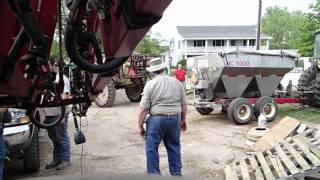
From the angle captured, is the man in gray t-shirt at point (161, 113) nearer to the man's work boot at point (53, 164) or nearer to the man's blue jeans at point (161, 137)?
the man's blue jeans at point (161, 137)

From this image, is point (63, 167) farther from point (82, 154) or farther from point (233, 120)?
point (233, 120)

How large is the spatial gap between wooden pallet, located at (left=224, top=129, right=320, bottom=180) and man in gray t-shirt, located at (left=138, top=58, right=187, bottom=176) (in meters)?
1.07

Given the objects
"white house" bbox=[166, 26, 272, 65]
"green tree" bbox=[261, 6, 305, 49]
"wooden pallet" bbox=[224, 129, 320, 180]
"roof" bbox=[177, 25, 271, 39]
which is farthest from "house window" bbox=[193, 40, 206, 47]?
"wooden pallet" bbox=[224, 129, 320, 180]

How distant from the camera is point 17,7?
173 centimetres

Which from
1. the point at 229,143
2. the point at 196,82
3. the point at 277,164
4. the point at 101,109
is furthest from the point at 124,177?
the point at 101,109

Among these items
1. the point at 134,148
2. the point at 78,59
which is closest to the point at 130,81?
the point at 134,148

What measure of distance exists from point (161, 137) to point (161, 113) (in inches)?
13.2

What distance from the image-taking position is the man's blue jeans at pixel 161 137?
6344 millimetres

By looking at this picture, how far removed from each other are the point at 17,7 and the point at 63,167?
20.7ft

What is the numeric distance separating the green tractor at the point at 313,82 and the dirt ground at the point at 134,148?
7.03 feet

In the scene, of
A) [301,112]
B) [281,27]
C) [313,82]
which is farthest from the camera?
[281,27]

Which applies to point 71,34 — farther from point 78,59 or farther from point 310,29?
point 310,29

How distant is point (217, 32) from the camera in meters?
73.0

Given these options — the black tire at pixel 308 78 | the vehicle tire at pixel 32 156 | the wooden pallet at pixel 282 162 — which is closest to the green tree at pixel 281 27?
the black tire at pixel 308 78
